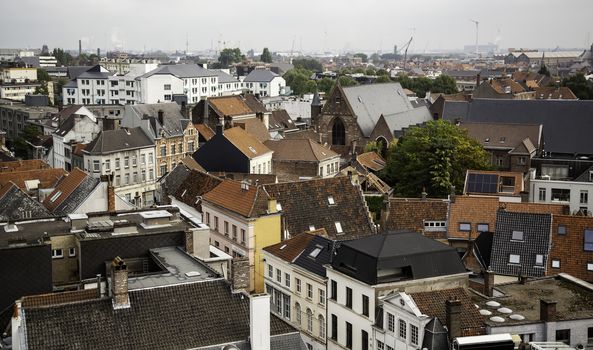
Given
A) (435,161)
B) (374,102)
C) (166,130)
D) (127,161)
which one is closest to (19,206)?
(127,161)

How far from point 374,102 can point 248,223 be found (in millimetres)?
69870

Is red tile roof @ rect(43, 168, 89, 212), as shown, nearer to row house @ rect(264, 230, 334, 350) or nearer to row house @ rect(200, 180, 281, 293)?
row house @ rect(200, 180, 281, 293)

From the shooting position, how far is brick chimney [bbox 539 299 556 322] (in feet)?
115

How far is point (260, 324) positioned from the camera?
95.2 ft

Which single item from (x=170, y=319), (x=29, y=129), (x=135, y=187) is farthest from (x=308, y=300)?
(x=29, y=129)

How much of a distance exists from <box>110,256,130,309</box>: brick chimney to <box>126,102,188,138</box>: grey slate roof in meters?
65.8

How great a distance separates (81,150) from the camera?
89000 millimetres

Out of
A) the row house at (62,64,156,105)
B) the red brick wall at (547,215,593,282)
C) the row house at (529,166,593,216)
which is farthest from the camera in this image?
the row house at (62,64,156,105)

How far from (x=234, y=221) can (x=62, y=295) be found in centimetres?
2183

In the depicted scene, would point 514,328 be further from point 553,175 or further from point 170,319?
point 553,175

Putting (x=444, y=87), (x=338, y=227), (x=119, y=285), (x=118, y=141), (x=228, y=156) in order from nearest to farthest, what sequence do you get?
(x=119, y=285) → (x=338, y=227) → (x=228, y=156) → (x=118, y=141) → (x=444, y=87)

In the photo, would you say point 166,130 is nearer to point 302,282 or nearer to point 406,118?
point 406,118

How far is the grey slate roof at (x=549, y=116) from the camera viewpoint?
3809 inches

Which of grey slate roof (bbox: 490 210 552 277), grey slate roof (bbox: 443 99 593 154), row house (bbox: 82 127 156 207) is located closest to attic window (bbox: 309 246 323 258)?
grey slate roof (bbox: 490 210 552 277)
